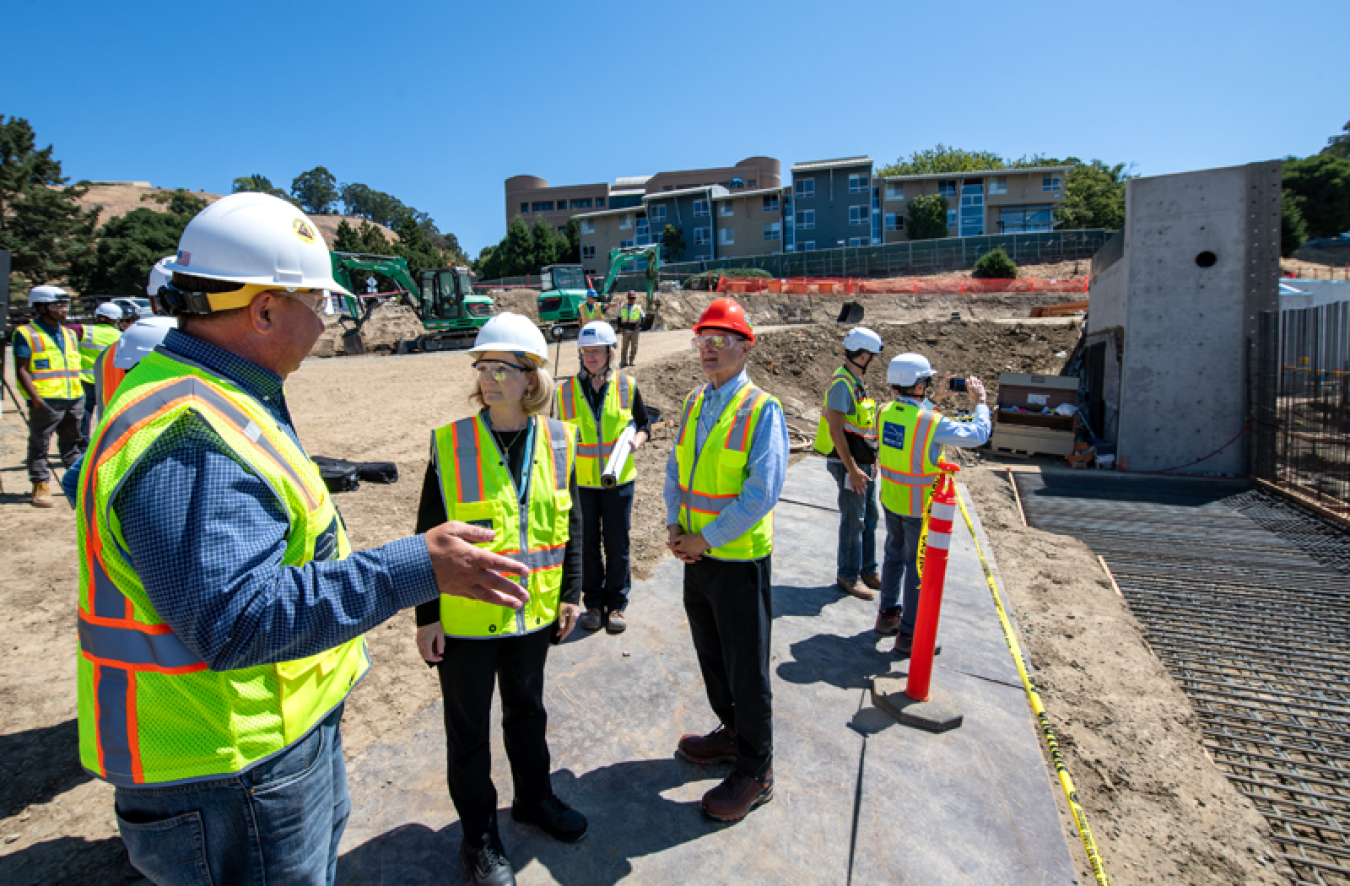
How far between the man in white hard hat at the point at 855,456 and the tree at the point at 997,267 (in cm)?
3625

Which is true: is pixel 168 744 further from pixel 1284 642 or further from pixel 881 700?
pixel 1284 642

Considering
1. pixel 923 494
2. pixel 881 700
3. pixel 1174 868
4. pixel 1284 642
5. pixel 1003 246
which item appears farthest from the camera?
pixel 1003 246

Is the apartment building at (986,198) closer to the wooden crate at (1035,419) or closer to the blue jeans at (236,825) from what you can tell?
the wooden crate at (1035,419)

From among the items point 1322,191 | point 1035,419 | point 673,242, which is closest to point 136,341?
point 1035,419

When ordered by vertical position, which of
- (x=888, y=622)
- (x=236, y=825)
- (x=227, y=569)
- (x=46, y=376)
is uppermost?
(x=46, y=376)

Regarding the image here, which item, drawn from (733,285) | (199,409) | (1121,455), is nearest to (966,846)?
(199,409)

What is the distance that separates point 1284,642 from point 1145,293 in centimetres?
755

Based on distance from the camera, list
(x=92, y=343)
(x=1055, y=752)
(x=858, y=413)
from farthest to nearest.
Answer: (x=92, y=343) < (x=858, y=413) < (x=1055, y=752)

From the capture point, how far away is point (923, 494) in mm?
4285

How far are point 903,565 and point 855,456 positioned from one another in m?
1.02

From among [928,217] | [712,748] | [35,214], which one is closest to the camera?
[712,748]

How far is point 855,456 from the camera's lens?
17.2ft

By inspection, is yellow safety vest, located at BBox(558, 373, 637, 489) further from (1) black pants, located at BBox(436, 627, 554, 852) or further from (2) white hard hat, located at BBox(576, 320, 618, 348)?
(1) black pants, located at BBox(436, 627, 554, 852)

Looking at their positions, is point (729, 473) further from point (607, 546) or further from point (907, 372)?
point (907, 372)
